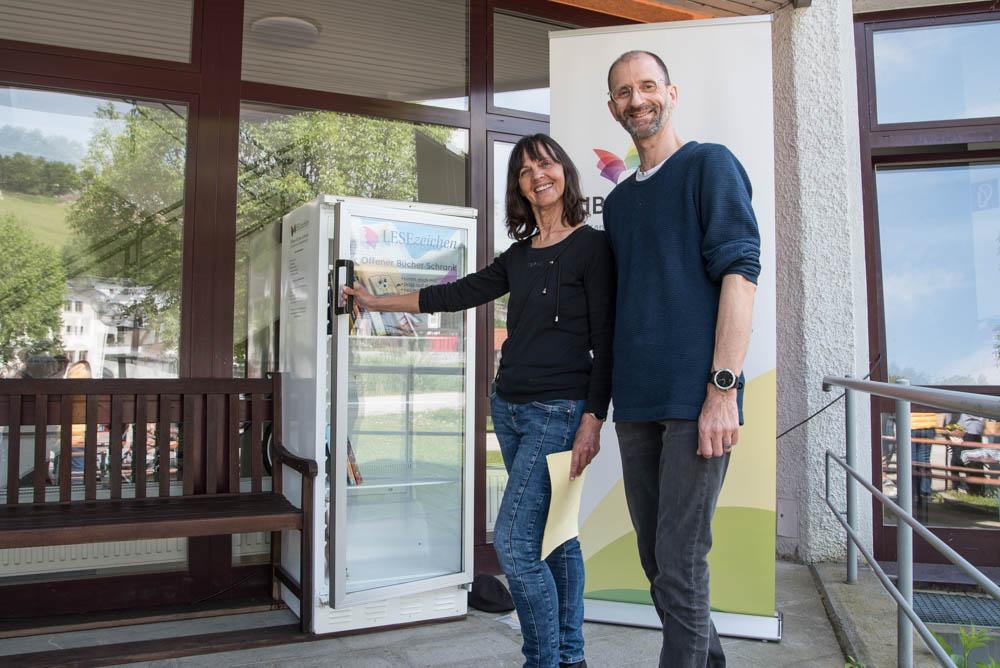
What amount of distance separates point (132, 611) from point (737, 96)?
124 inches

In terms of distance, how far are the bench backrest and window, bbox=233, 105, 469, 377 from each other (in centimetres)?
25

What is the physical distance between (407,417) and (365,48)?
6.01ft

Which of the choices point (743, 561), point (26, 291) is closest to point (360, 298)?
point (26, 291)

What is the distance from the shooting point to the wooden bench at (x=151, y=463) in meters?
2.73

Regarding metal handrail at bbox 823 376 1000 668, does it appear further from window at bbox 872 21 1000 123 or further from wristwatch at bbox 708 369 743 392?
window at bbox 872 21 1000 123

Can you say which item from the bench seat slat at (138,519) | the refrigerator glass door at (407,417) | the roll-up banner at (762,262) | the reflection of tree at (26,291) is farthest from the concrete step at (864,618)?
the reflection of tree at (26,291)

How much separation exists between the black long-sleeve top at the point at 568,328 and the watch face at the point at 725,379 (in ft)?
1.40

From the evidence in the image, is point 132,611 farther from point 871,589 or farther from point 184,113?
point 871,589

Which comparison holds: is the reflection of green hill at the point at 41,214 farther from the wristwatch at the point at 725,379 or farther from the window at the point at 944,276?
the window at the point at 944,276

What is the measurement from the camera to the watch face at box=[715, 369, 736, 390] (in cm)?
161

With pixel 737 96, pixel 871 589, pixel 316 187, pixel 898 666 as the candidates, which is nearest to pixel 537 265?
pixel 737 96

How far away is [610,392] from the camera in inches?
81.0

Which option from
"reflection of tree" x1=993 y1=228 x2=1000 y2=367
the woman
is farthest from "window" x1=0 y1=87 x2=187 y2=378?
"reflection of tree" x1=993 y1=228 x2=1000 y2=367

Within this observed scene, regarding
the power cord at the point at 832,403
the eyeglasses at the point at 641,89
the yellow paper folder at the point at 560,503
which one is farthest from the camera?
the power cord at the point at 832,403
